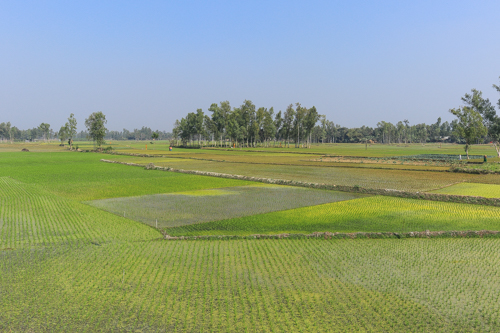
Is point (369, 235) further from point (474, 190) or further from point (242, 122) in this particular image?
point (242, 122)

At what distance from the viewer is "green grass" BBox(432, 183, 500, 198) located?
71.6ft

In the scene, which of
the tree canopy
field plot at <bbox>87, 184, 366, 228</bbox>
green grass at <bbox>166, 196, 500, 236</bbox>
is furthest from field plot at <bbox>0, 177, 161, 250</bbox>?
the tree canopy

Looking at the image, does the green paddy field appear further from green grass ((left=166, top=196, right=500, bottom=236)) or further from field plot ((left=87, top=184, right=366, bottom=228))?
field plot ((left=87, top=184, right=366, bottom=228))

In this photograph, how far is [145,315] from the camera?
7234 millimetres

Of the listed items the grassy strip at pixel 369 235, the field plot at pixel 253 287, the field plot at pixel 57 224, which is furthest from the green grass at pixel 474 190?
the field plot at pixel 57 224

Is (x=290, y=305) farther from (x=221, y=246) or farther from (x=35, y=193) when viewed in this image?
(x=35, y=193)

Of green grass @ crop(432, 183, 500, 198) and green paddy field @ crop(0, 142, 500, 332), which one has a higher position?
green grass @ crop(432, 183, 500, 198)

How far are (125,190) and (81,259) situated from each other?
1534 cm

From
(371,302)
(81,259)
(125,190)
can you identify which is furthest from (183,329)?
(125,190)

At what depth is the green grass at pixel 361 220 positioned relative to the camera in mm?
14305

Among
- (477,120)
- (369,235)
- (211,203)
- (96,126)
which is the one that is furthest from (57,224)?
(96,126)

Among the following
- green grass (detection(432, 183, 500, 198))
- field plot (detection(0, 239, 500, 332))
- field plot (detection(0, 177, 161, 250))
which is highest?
green grass (detection(432, 183, 500, 198))

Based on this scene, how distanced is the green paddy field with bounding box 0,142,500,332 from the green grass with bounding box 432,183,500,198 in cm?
373

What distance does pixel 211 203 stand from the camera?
2014 centimetres
